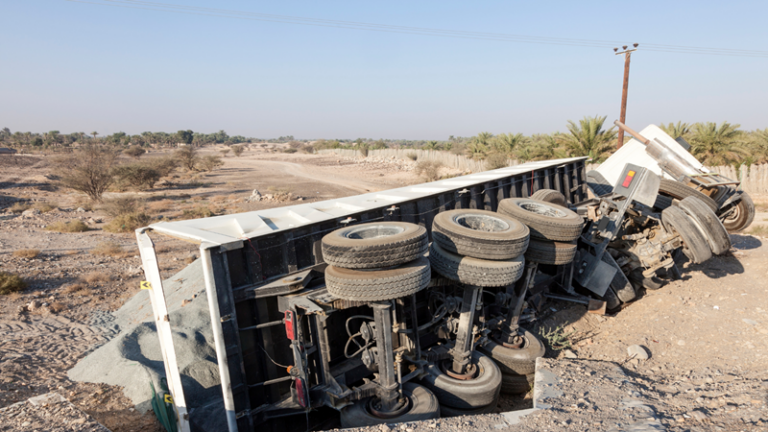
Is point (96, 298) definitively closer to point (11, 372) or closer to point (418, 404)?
point (11, 372)

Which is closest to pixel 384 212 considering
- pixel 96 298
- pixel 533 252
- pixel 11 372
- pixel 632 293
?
pixel 533 252

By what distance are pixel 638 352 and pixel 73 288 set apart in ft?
36.8

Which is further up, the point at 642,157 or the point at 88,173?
the point at 642,157

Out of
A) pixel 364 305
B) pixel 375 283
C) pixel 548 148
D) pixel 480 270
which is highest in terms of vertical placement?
pixel 375 283

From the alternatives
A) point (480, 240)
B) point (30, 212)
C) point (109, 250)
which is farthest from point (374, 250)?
point (30, 212)

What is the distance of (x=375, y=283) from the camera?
341 cm

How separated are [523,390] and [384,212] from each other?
3071mm

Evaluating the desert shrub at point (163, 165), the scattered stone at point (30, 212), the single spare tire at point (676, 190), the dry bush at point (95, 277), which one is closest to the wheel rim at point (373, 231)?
the single spare tire at point (676, 190)

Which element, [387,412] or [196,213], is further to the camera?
[196,213]

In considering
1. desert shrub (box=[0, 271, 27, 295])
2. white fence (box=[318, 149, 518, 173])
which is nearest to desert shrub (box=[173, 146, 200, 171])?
white fence (box=[318, 149, 518, 173])

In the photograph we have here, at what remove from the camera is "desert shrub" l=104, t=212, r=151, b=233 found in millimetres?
14344

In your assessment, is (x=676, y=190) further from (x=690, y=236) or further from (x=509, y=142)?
(x=509, y=142)

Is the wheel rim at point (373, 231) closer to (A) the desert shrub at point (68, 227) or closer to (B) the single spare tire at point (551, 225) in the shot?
(B) the single spare tire at point (551, 225)

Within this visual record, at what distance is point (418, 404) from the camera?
159 inches
